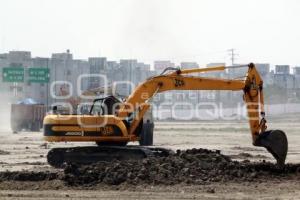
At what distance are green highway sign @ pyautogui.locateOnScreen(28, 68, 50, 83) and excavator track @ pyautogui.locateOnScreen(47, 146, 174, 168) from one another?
197 ft

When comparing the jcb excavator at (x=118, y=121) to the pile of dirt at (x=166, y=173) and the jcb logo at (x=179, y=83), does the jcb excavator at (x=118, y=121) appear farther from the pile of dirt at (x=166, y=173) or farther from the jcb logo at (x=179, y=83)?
the pile of dirt at (x=166, y=173)

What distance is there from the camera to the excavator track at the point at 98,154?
21.9m

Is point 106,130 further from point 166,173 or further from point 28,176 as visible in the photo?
point 166,173

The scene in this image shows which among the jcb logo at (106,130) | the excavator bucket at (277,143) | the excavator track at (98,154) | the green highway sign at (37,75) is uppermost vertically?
the green highway sign at (37,75)

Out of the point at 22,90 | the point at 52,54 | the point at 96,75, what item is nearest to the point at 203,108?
the point at 96,75

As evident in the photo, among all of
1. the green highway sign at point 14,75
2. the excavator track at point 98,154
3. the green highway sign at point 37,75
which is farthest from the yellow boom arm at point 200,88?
the green highway sign at point 14,75

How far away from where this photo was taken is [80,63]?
117 meters

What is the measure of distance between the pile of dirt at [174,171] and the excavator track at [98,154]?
6.26 ft

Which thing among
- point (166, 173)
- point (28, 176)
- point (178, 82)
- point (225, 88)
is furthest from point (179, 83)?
point (28, 176)

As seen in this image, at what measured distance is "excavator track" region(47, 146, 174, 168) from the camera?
2188 cm

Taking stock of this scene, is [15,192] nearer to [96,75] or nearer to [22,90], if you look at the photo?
[22,90]

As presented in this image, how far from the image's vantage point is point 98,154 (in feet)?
72.5

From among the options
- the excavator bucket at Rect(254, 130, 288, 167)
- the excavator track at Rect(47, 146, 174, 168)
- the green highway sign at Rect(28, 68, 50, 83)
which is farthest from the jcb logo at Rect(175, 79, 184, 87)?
the green highway sign at Rect(28, 68, 50, 83)

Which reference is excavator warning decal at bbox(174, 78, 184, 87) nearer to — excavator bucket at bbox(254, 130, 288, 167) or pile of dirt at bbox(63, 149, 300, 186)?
pile of dirt at bbox(63, 149, 300, 186)
